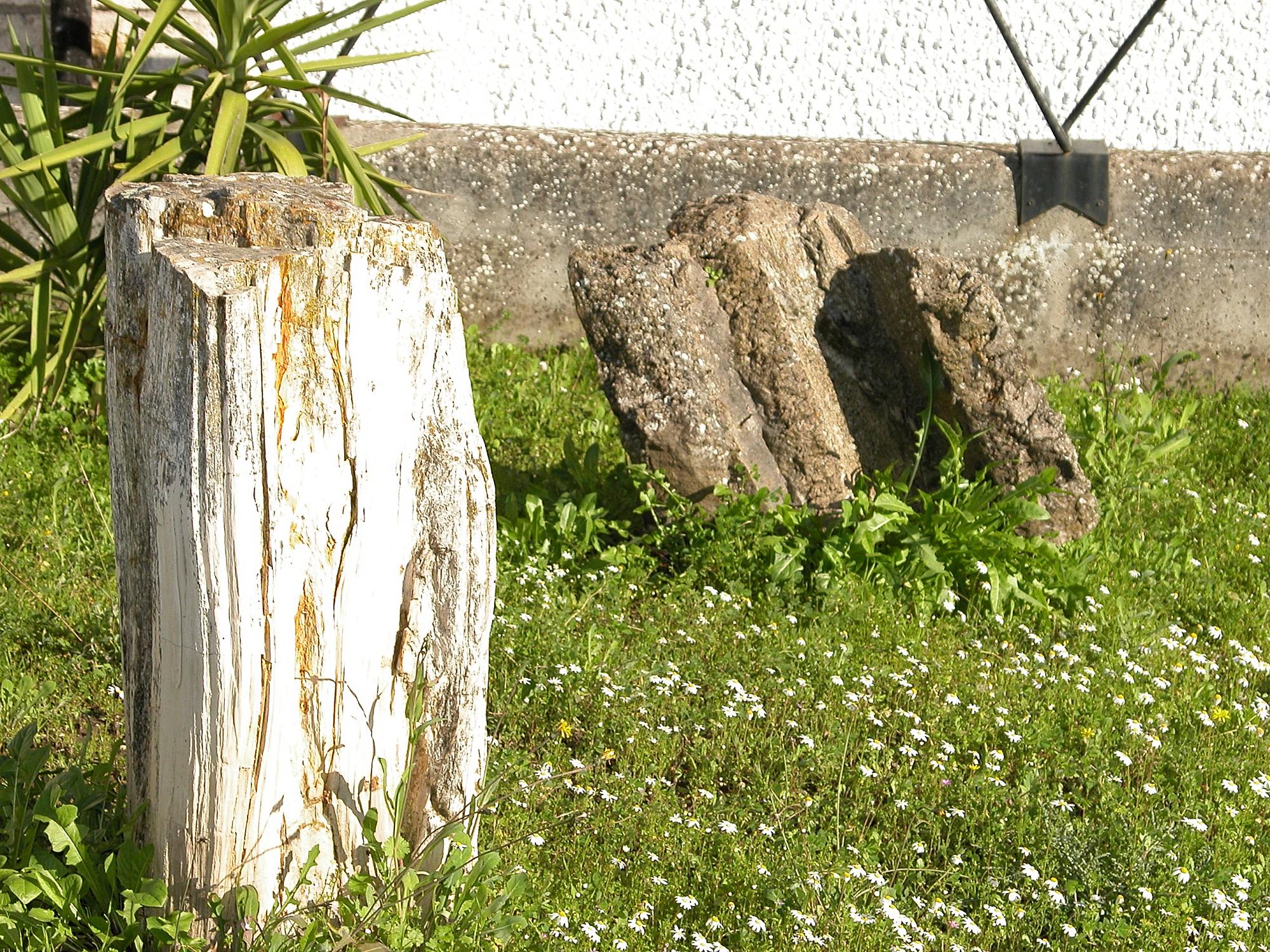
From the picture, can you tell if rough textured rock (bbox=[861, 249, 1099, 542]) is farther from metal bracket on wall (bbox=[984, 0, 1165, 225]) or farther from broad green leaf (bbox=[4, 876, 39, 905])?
broad green leaf (bbox=[4, 876, 39, 905])

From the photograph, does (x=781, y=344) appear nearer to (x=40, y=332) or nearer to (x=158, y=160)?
(x=158, y=160)

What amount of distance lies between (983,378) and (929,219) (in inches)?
74.5

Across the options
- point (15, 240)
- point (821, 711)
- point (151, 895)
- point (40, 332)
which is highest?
point (15, 240)

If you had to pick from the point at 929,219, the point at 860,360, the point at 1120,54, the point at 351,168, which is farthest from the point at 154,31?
the point at 1120,54

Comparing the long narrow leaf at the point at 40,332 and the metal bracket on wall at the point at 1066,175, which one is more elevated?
the metal bracket on wall at the point at 1066,175

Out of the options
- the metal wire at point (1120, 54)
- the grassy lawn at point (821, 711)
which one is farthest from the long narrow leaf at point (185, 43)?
the metal wire at point (1120, 54)

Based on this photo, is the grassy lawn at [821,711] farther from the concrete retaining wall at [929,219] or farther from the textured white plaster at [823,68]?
the textured white plaster at [823,68]

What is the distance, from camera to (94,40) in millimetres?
5379

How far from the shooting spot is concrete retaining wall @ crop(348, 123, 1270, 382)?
5.75 m

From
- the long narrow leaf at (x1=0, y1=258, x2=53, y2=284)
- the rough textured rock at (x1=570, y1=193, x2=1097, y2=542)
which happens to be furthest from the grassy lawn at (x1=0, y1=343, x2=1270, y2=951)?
the long narrow leaf at (x1=0, y1=258, x2=53, y2=284)

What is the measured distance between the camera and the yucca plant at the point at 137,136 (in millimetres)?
4141

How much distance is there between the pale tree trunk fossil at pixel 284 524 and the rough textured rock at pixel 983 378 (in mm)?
2356

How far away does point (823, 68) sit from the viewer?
5.86 m

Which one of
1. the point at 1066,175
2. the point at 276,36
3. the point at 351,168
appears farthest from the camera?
the point at 1066,175
